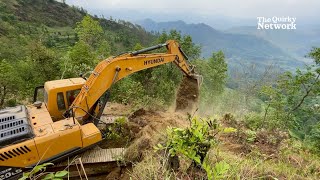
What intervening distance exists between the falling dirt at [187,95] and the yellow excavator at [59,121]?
6.51 ft

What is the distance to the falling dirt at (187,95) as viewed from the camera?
10.2 meters

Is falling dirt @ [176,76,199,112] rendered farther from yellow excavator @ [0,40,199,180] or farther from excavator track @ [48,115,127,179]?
excavator track @ [48,115,127,179]

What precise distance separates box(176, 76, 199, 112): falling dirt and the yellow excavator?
199cm

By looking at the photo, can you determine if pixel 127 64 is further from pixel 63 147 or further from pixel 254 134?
pixel 254 134

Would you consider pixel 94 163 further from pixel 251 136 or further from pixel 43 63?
pixel 43 63

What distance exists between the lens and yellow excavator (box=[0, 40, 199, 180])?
5.76 meters

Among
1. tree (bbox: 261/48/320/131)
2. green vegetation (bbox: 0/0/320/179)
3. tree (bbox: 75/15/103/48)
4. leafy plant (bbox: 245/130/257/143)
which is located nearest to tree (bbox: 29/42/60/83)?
green vegetation (bbox: 0/0/320/179)

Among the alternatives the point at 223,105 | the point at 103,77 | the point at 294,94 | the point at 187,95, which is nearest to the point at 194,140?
the point at 103,77

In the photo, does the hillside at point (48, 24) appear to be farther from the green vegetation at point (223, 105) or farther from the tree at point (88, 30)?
the green vegetation at point (223, 105)

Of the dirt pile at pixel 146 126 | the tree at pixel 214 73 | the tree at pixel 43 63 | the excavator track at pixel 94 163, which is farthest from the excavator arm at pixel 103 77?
the tree at pixel 214 73

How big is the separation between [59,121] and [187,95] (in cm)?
499

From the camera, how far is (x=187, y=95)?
10.4 m

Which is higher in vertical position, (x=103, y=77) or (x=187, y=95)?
(x=103, y=77)

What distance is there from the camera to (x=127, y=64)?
7859mm
